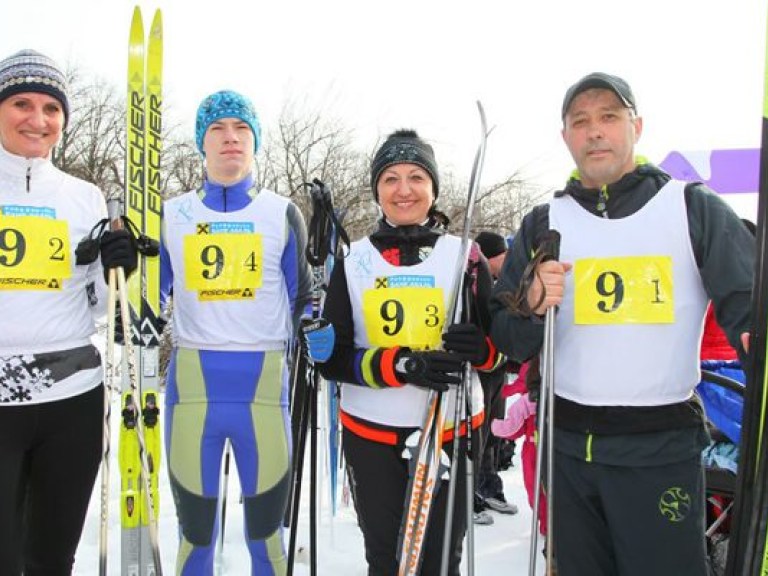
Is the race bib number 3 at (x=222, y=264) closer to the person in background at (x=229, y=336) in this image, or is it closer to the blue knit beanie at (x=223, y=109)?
the person in background at (x=229, y=336)

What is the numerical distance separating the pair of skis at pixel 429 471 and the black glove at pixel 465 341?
10 cm

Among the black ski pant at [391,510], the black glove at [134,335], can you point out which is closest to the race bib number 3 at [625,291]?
the black ski pant at [391,510]

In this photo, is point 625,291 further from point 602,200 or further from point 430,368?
point 430,368

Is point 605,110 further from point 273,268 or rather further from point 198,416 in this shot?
point 198,416

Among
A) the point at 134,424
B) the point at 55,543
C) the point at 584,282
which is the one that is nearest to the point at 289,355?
the point at 134,424

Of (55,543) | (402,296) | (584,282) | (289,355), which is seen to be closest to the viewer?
(584,282)

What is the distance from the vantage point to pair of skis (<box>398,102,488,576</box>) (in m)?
2.14

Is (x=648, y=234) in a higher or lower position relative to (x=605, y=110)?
lower

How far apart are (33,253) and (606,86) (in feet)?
6.60

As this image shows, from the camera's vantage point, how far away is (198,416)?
2514 mm

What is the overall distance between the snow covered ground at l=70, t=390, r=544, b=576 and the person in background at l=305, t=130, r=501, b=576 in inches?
55.7

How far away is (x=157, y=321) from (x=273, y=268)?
0.55 m

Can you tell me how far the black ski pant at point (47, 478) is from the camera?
6.86 feet

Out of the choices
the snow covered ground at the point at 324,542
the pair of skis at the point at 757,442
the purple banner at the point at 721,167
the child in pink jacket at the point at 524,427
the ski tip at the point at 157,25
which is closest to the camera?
the pair of skis at the point at 757,442
